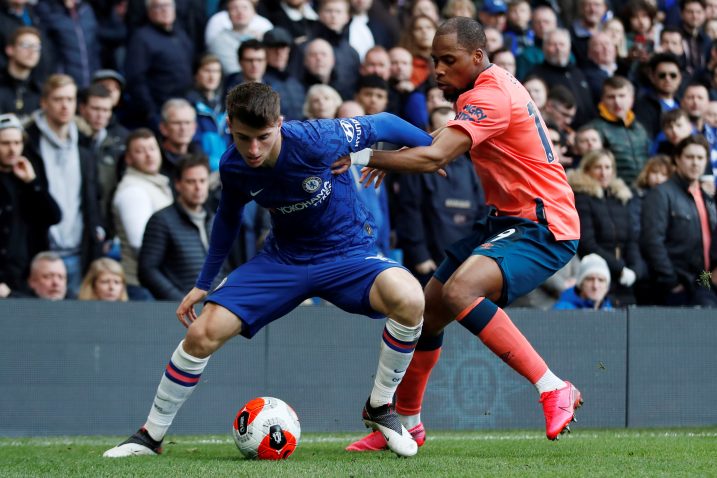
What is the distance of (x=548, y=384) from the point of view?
23.3ft

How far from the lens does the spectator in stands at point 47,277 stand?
9.74 meters

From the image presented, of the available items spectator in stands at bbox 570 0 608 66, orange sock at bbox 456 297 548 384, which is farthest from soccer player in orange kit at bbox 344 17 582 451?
spectator in stands at bbox 570 0 608 66

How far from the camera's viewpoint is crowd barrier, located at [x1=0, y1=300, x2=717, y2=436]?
9.11m

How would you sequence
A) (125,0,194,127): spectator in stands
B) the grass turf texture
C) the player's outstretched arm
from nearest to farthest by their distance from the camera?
1. the grass turf texture
2. the player's outstretched arm
3. (125,0,194,127): spectator in stands

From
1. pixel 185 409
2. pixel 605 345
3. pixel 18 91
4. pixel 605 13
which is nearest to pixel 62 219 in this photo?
pixel 18 91

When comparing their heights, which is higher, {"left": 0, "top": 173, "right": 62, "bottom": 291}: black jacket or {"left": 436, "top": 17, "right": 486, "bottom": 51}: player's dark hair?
{"left": 436, "top": 17, "right": 486, "bottom": 51}: player's dark hair

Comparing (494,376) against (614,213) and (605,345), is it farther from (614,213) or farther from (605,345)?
(614,213)

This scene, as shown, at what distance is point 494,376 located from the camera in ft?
32.2

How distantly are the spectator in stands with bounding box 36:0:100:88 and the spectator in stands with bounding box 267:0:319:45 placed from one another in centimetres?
201

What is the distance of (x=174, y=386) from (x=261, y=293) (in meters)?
0.75

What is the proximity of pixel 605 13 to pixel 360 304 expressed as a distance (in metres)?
9.35

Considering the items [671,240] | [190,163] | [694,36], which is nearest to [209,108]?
[190,163]

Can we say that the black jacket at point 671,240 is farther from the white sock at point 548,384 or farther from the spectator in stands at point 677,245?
the white sock at point 548,384

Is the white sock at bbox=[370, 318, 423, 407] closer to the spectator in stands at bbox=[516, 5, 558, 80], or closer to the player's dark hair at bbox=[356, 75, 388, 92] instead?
the player's dark hair at bbox=[356, 75, 388, 92]
